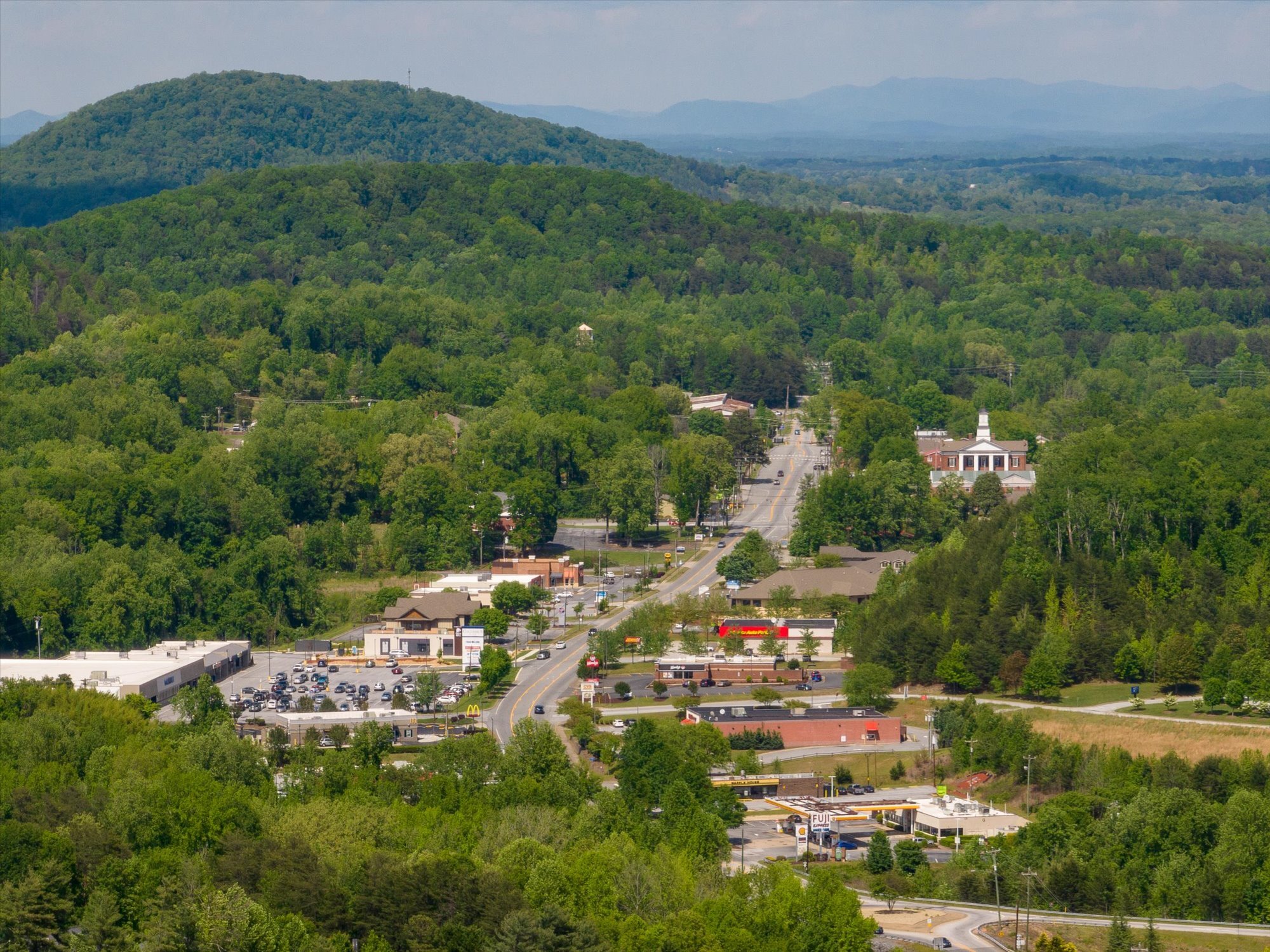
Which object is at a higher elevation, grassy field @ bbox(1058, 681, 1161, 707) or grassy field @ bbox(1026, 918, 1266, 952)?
grassy field @ bbox(1058, 681, 1161, 707)

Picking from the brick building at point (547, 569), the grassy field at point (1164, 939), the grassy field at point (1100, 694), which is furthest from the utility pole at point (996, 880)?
the brick building at point (547, 569)

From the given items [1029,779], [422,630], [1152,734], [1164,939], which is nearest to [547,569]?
[422,630]

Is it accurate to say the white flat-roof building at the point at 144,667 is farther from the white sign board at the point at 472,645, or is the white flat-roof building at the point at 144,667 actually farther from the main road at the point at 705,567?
the main road at the point at 705,567

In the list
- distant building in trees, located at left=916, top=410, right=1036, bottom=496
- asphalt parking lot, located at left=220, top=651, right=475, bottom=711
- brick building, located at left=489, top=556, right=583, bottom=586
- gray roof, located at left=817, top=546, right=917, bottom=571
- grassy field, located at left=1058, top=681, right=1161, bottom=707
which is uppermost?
distant building in trees, located at left=916, top=410, right=1036, bottom=496

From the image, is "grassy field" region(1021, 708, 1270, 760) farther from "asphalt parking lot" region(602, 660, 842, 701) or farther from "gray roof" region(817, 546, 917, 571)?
"gray roof" region(817, 546, 917, 571)

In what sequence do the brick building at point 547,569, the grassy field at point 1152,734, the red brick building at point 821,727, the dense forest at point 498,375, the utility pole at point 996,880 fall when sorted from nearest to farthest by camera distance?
the utility pole at point 996,880 → the grassy field at point 1152,734 → the red brick building at point 821,727 → the dense forest at point 498,375 → the brick building at point 547,569

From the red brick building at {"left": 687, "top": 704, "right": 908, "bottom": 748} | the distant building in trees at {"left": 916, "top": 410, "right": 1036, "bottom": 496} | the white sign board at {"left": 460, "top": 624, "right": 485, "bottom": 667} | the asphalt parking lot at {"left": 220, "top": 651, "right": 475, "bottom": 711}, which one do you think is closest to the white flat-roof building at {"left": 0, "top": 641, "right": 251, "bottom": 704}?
the asphalt parking lot at {"left": 220, "top": 651, "right": 475, "bottom": 711}

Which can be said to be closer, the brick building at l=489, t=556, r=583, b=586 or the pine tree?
the pine tree
